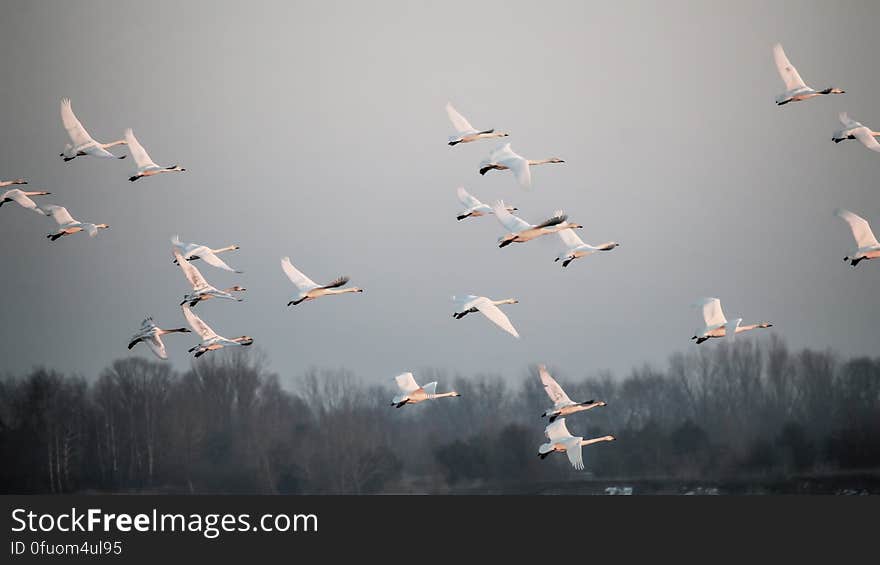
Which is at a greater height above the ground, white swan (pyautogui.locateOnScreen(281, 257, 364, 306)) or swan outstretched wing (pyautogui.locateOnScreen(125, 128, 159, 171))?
swan outstretched wing (pyautogui.locateOnScreen(125, 128, 159, 171))

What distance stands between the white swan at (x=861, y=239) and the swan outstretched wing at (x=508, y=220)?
8.96 m

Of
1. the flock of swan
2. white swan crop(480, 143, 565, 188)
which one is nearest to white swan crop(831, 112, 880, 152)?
the flock of swan

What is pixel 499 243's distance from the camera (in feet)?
130

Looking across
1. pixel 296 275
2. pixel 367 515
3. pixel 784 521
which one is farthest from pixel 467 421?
pixel 296 275

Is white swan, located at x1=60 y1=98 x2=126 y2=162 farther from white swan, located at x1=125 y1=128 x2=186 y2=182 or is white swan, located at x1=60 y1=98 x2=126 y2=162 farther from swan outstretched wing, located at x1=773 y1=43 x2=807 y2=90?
swan outstretched wing, located at x1=773 y1=43 x2=807 y2=90

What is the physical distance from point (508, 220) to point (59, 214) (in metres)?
14.7

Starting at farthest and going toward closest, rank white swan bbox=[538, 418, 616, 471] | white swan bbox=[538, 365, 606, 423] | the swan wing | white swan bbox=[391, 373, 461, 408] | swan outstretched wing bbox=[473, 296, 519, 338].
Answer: white swan bbox=[538, 418, 616, 471] < white swan bbox=[538, 365, 606, 423] < white swan bbox=[391, 373, 461, 408] < the swan wing < swan outstretched wing bbox=[473, 296, 519, 338]

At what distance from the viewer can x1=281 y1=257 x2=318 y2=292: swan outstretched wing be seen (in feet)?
134

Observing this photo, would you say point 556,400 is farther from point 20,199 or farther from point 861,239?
point 20,199

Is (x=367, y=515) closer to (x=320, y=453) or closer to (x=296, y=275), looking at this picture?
(x=320, y=453)

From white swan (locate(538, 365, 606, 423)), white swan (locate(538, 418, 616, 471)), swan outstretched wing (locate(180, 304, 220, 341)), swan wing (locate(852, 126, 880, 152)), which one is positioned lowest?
white swan (locate(538, 418, 616, 471))

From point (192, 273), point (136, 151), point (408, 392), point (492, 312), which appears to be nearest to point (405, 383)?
point (408, 392)

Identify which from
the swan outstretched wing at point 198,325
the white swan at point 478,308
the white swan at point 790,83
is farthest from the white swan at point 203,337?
the white swan at point 790,83

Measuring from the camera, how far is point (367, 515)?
5247cm
